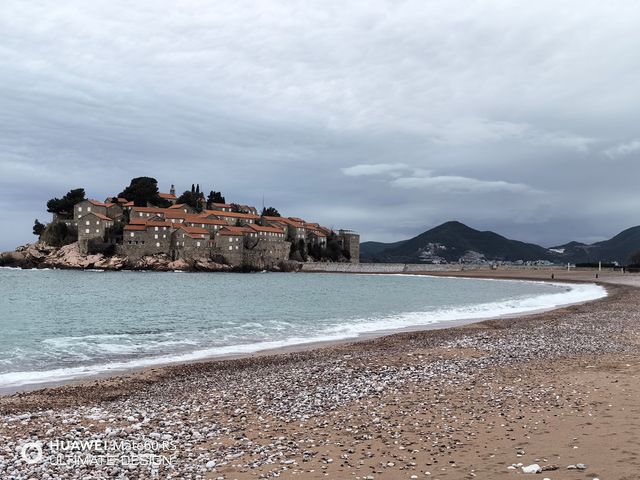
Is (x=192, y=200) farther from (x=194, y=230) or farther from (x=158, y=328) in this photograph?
(x=158, y=328)

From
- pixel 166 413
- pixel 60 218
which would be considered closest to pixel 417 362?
pixel 166 413

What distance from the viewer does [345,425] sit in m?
10.3

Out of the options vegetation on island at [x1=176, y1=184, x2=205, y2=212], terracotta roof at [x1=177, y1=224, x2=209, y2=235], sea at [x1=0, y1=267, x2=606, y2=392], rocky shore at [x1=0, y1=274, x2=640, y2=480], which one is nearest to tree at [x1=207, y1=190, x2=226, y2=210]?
vegetation on island at [x1=176, y1=184, x2=205, y2=212]

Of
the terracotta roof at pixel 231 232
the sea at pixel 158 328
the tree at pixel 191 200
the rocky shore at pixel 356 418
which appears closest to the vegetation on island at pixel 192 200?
the tree at pixel 191 200

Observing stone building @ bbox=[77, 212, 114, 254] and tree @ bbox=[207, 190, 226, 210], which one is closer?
stone building @ bbox=[77, 212, 114, 254]

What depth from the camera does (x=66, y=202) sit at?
169 meters

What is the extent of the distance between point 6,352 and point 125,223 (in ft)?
483

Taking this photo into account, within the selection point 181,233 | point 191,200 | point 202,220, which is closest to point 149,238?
point 181,233

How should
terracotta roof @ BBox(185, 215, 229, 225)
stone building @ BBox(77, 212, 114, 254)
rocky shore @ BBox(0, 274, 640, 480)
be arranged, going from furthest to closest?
terracotta roof @ BBox(185, 215, 229, 225) → stone building @ BBox(77, 212, 114, 254) → rocky shore @ BBox(0, 274, 640, 480)

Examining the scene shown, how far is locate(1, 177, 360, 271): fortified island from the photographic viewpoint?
505 feet

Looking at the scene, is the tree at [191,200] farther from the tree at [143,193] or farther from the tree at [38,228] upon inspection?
the tree at [38,228]

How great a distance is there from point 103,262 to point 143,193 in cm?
3391

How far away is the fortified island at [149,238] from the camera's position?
154m

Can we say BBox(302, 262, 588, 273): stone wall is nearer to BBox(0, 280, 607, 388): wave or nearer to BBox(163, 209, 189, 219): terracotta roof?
BBox(163, 209, 189, 219): terracotta roof
